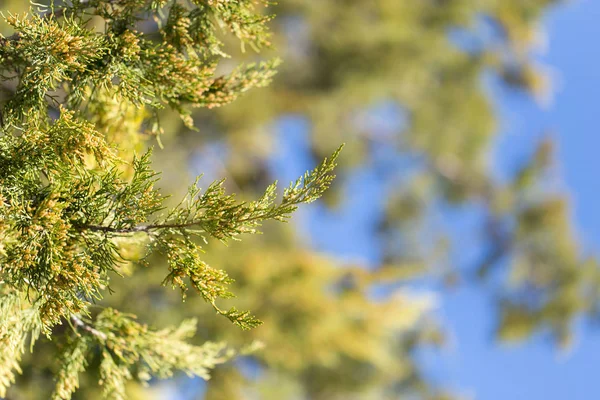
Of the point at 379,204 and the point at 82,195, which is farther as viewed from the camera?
the point at 379,204

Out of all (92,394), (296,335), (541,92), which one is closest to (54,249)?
(92,394)

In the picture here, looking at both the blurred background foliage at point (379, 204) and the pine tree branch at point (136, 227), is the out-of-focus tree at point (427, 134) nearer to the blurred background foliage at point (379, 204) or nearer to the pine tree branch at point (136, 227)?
the blurred background foliage at point (379, 204)

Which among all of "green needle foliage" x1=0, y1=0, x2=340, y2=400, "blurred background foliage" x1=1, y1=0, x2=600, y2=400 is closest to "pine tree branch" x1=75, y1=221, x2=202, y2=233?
"green needle foliage" x1=0, y1=0, x2=340, y2=400

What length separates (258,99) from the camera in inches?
288

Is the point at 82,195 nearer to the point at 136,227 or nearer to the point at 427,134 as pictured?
the point at 136,227

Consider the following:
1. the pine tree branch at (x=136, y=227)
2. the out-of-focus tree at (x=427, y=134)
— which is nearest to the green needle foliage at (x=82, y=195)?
the pine tree branch at (x=136, y=227)

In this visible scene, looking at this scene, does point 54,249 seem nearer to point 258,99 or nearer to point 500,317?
point 258,99

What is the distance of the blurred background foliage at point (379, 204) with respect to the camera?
5.75 m

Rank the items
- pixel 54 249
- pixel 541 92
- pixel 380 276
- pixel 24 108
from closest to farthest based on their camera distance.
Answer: pixel 54 249
pixel 24 108
pixel 380 276
pixel 541 92

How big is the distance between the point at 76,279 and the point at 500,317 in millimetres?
9838

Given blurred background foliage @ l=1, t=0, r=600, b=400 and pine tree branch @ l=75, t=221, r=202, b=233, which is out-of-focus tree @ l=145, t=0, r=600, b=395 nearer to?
blurred background foliage @ l=1, t=0, r=600, b=400

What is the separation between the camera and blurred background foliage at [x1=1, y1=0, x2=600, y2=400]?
18.9 feet

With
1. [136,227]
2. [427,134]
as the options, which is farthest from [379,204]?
[136,227]

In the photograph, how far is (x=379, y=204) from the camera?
13086 mm
